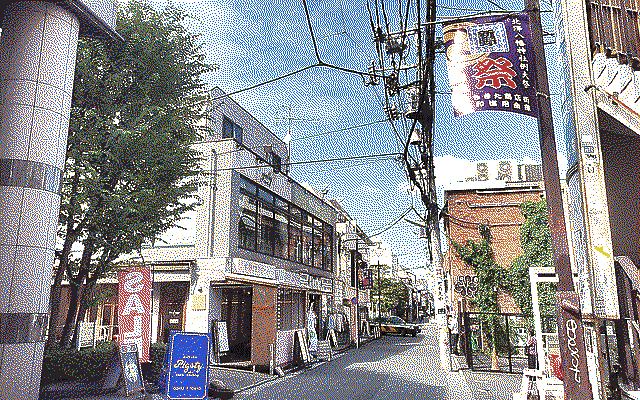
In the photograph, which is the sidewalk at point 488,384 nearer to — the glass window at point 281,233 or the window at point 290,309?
the window at point 290,309

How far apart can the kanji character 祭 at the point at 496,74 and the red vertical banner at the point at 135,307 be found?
26.5 feet

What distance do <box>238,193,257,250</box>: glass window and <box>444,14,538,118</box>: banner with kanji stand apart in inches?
459

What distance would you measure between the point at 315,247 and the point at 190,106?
48.0ft

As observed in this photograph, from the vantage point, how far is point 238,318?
18750 millimetres

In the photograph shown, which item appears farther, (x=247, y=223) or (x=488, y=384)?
(x=247, y=223)

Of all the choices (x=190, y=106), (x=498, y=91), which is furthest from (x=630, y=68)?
(x=190, y=106)

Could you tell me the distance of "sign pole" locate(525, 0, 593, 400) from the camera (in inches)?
203

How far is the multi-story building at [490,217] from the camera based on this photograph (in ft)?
67.6

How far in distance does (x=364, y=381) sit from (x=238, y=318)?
6342 millimetres

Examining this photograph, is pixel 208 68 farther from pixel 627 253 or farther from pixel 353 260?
pixel 353 260

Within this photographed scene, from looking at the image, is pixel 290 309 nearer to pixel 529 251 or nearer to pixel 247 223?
pixel 247 223

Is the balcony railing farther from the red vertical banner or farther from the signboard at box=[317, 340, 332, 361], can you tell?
the signboard at box=[317, 340, 332, 361]

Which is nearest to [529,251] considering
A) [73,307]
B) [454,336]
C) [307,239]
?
[454,336]

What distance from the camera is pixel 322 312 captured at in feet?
87.0
